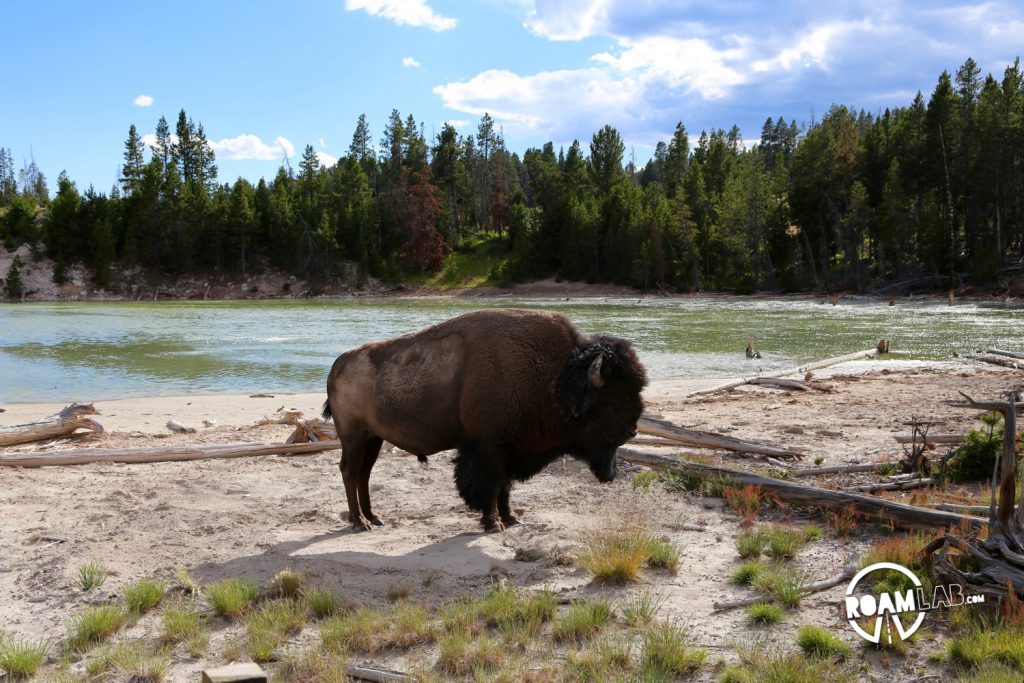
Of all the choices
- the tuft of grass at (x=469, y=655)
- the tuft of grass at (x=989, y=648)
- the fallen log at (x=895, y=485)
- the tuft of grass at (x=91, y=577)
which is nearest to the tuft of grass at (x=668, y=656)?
the tuft of grass at (x=469, y=655)

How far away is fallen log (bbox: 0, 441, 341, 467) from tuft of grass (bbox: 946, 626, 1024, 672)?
8471 millimetres

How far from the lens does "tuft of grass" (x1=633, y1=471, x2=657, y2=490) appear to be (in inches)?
335

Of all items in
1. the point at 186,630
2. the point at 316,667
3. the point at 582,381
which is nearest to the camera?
the point at 316,667

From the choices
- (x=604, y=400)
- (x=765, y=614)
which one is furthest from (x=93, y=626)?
(x=765, y=614)

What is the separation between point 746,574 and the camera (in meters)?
5.61

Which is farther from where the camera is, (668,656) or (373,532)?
(373,532)

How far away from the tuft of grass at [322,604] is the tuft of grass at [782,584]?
119 inches

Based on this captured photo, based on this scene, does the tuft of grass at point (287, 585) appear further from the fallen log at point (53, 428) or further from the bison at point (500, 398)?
the fallen log at point (53, 428)

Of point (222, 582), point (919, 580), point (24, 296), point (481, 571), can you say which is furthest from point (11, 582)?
point (24, 296)

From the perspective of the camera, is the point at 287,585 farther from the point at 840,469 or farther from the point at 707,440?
the point at 707,440

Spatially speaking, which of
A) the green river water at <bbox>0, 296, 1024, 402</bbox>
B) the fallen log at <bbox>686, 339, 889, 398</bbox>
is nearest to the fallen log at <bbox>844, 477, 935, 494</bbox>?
the fallen log at <bbox>686, 339, 889, 398</bbox>

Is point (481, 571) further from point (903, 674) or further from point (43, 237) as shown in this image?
point (43, 237)

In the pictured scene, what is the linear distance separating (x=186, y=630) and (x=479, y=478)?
9.33ft

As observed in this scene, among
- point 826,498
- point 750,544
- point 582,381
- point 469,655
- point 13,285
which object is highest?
point 13,285
